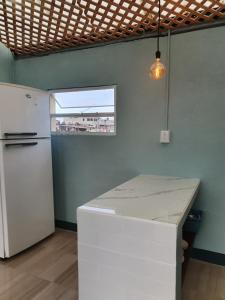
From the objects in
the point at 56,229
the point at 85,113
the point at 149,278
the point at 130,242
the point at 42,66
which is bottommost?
the point at 56,229

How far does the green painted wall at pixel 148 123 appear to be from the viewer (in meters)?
2.03

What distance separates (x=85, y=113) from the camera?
2.65m

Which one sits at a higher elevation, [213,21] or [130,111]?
[213,21]

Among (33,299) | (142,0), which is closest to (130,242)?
(33,299)

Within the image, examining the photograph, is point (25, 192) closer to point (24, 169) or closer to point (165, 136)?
point (24, 169)

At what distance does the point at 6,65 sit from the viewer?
2.86 metres

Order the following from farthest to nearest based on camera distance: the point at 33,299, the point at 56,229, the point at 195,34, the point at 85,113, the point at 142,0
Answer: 1. the point at 56,229
2. the point at 85,113
3. the point at 195,34
4. the point at 142,0
5. the point at 33,299

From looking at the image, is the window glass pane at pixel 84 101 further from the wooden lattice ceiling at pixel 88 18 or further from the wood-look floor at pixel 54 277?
the wood-look floor at pixel 54 277

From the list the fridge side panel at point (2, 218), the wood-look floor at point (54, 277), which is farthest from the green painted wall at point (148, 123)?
the fridge side panel at point (2, 218)

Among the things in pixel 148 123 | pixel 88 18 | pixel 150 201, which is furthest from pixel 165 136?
pixel 88 18

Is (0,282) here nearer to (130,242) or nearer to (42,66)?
(130,242)

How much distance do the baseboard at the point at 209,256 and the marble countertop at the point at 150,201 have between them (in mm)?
709

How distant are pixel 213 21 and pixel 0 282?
111 inches

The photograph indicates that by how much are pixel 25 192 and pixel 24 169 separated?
0.78 feet
